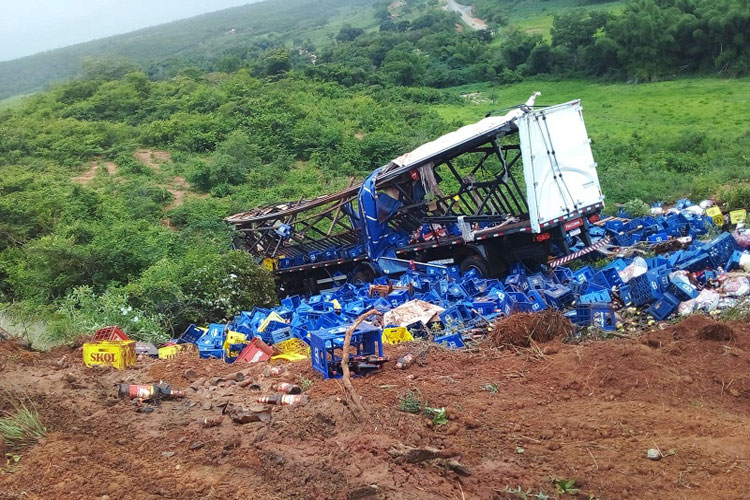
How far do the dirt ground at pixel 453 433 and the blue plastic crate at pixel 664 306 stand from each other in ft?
5.13

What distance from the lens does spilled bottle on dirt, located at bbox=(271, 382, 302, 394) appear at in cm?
645

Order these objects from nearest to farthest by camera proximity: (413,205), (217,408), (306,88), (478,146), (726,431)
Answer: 1. (726,431)
2. (217,408)
3. (478,146)
4. (413,205)
5. (306,88)

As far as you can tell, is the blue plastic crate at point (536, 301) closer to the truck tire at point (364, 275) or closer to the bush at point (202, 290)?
the truck tire at point (364, 275)

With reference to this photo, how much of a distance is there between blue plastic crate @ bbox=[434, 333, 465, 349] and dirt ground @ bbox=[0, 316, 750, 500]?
101cm

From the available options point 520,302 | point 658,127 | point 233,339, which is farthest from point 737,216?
point 658,127

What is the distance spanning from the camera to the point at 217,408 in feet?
20.4

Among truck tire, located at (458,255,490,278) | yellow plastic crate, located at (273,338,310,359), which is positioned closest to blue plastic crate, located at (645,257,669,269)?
truck tire, located at (458,255,490,278)

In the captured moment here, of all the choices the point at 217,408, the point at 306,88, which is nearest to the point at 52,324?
the point at 217,408

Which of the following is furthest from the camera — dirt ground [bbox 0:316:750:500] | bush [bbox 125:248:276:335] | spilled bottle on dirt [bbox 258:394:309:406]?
bush [bbox 125:248:276:335]

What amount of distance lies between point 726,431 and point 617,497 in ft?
3.97

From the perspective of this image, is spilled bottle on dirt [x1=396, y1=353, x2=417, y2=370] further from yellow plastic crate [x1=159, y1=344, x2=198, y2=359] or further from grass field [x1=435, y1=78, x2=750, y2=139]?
grass field [x1=435, y1=78, x2=750, y2=139]

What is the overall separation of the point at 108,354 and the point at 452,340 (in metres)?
4.24

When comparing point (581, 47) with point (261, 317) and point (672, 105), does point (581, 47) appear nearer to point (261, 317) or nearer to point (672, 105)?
point (672, 105)

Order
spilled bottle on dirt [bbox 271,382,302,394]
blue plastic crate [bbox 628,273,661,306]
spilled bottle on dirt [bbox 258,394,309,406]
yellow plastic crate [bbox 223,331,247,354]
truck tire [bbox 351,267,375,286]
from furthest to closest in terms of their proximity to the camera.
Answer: truck tire [bbox 351,267,375,286] < yellow plastic crate [bbox 223,331,247,354] < blue plastic crate [bbox 628,273,661,306] < spilled bottle on dirt [bbox 271,382,302,394] < spilled bottle on dirt [bbox 258,394,309,406]
